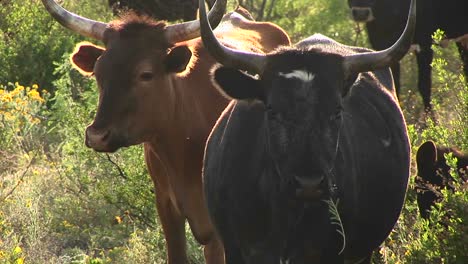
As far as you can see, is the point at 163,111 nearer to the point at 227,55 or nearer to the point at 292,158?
the point at 227,55

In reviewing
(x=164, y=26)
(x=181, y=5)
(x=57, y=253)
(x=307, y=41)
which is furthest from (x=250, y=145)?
(x=181, y=5)

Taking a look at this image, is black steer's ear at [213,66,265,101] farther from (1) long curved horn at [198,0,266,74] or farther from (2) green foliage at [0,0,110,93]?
(2) green foliage at [0,0,110,93]

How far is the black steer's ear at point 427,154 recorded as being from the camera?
895 centimetres

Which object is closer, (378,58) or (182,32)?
(378,58)

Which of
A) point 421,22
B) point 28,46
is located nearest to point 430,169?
point 421,22

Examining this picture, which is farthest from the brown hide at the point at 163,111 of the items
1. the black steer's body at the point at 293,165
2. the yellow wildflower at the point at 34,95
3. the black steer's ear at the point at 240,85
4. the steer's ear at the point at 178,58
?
the yellow wildflower at the point at 34,95

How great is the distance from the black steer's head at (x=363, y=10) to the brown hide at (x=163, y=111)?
18.9ft

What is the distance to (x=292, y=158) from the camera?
6.66m

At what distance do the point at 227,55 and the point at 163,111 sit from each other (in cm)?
182

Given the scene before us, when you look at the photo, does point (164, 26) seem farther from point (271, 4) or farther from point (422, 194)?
point (271, 4)

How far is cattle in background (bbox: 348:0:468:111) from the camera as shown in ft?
48.8

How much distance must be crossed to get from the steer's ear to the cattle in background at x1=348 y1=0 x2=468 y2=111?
645 cm

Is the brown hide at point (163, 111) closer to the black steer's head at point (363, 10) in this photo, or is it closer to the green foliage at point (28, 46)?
the black steer's head at point (363, 10)

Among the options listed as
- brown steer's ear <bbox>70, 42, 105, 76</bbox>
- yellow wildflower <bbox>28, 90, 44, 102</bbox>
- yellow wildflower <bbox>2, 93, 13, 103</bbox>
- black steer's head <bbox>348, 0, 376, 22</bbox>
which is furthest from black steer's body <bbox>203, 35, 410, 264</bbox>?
black steer's head <bbox>348, 0, 376, 22</bbox>
